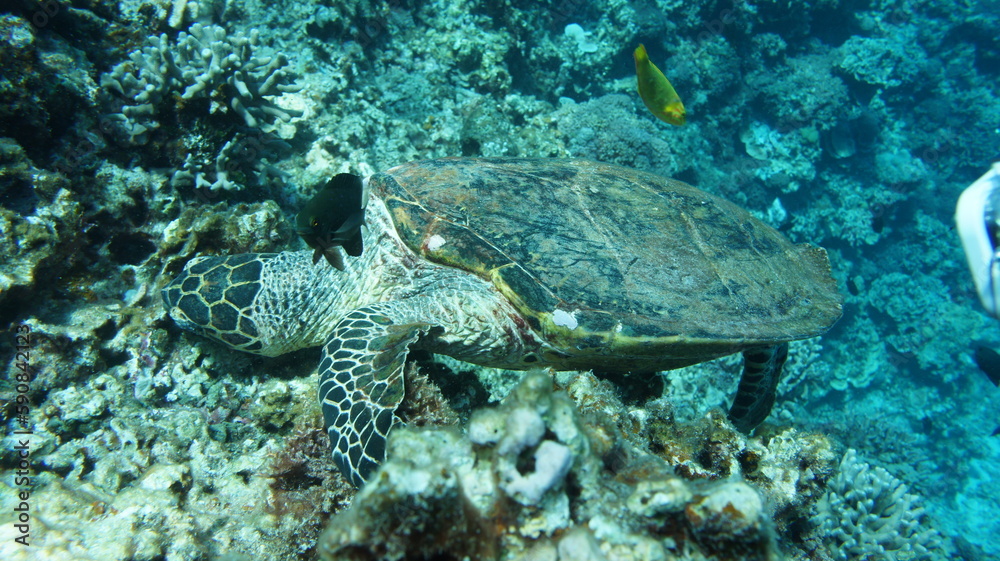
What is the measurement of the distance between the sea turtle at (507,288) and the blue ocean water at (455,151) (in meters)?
0.51

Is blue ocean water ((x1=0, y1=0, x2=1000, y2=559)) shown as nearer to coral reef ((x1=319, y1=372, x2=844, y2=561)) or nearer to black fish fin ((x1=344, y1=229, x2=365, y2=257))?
black fish fin ((x1=344, y1=229, x2=365, y2=257))

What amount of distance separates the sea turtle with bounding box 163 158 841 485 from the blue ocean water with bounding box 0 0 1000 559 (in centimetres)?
51

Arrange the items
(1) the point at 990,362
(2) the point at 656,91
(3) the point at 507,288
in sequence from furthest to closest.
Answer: (1) the point at 990,362
(2) the point at 656,91
(3) the point at 507,288

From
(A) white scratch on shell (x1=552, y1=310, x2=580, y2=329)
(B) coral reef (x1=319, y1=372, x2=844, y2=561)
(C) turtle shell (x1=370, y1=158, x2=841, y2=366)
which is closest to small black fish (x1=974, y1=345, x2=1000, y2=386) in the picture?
(C) turtle shell (x1=370, y1=158, x2=841, y2=366)

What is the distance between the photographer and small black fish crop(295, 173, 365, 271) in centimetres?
192

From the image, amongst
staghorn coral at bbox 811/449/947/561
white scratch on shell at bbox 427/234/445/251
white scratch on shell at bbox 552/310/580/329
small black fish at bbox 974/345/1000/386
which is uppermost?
white scratch on shell at bbox 427/234/445/251

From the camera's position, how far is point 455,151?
5113 millimetres

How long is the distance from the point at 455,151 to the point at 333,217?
3417 mm

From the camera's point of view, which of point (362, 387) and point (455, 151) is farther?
point (455, 151)

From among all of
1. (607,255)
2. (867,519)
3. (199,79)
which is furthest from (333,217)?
(867,519)

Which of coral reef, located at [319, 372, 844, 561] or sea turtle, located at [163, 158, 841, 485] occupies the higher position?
coral reef, located at [319, 372, 844, 561]

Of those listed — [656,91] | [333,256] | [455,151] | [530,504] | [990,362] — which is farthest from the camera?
[990,362]

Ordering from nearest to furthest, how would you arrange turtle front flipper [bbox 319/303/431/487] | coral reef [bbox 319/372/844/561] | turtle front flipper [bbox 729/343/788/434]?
1. coral reef [bbox 319/372/844/561]
2. turtle front flipper [bbox 319/303/431/487]
3. turtle front flipper [bbox 729/343/788/434]

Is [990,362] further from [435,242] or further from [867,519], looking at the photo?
[435,242]
